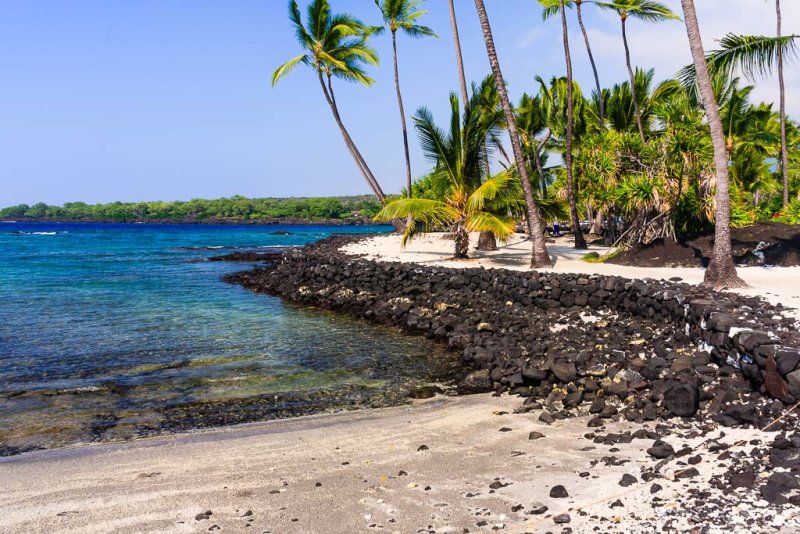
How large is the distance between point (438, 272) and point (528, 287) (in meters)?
3.74

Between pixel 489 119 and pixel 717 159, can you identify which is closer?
pixel 717 159

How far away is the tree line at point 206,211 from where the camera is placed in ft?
474

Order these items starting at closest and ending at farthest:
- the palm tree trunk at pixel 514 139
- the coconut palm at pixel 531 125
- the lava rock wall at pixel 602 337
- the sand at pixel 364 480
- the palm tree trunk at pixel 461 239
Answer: the sand at pixel 364 480
the lava rock wall at pixel 602 337
the palm tree trunk at pixel 514 139
the palm tree trunk at pixel 461 239
the coconut palm at pixel 531 125

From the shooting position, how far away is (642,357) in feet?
31.0

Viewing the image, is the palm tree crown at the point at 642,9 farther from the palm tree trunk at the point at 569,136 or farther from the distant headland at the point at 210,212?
the distant headland at the point at 210,212

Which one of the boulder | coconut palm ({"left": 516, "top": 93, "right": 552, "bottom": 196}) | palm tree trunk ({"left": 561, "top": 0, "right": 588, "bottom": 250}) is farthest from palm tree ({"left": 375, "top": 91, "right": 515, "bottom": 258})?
coconut palm ({"left": 516, "top": 93, "right": 552, "bottom": 196})

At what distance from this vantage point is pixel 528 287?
15.0 metres

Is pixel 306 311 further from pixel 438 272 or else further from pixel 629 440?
pixel 629 440

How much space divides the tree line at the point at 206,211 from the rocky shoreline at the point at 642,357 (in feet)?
384

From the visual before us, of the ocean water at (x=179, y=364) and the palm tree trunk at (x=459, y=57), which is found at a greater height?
the palm tree trunk at (x=459, y=57)

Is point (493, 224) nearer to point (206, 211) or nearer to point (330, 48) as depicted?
point (330, 48)

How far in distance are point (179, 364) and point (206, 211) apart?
15452cm

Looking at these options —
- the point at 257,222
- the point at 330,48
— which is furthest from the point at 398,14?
the point at 257,222

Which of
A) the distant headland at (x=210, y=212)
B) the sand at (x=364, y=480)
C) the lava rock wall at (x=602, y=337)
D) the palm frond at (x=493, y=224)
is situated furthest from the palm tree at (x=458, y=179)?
the distant headland at (x=210, y=212)
